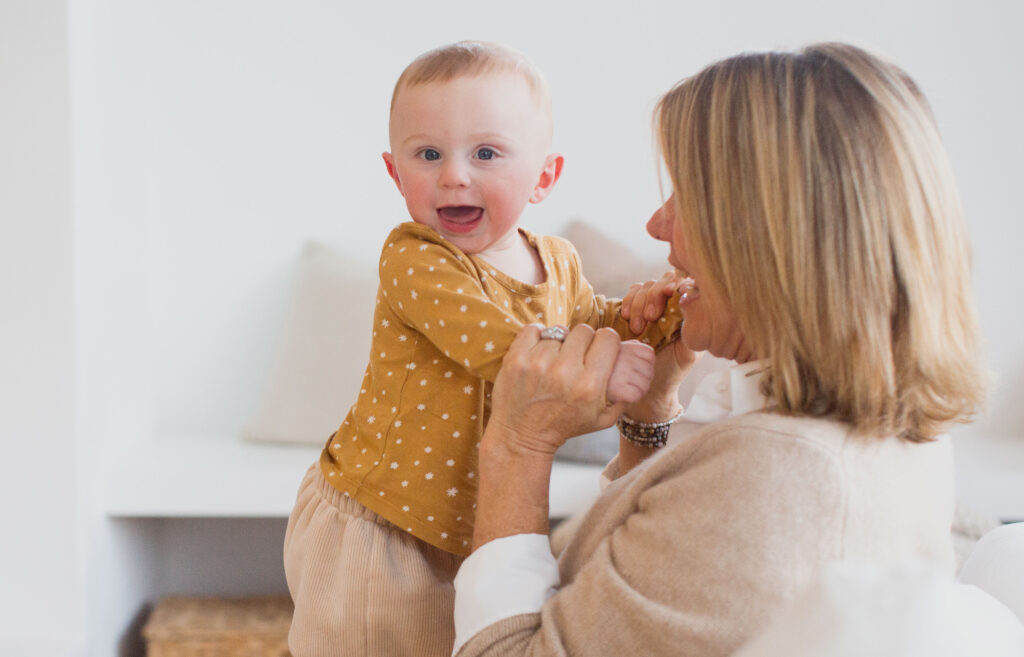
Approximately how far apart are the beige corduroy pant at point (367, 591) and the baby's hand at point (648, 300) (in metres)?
0.40

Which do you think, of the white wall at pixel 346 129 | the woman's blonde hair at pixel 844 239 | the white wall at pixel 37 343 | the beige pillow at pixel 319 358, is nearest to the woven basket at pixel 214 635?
the white wall at pixel 37 343

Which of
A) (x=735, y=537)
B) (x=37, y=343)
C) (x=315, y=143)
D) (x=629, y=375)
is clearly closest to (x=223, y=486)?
(x=37, y=343)

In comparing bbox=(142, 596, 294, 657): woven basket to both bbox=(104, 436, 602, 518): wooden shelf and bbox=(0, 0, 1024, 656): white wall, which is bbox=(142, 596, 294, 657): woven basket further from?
bbox=(104, 436, 602, 518): wooden shelf

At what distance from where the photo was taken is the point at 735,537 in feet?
2.68

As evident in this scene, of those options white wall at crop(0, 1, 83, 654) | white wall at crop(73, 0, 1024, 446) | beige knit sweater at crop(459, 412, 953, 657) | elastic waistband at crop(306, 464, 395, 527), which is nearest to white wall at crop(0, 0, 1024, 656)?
white wall at crop(73, 0, 1024, 446)

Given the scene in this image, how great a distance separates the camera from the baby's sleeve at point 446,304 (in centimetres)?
104

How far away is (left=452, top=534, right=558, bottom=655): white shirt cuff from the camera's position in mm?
940

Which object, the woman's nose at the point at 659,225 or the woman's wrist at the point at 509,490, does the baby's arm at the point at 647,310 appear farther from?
the woman's wrist at the point at 509,490

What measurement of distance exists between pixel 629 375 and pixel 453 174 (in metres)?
0.31

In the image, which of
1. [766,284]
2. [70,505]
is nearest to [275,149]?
[70,505]

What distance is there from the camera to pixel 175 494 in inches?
88.0

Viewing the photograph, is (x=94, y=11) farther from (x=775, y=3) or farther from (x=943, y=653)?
(x=943, y=653)

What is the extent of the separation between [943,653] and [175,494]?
6.29 feet

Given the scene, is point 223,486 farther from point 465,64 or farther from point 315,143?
point 465,64
